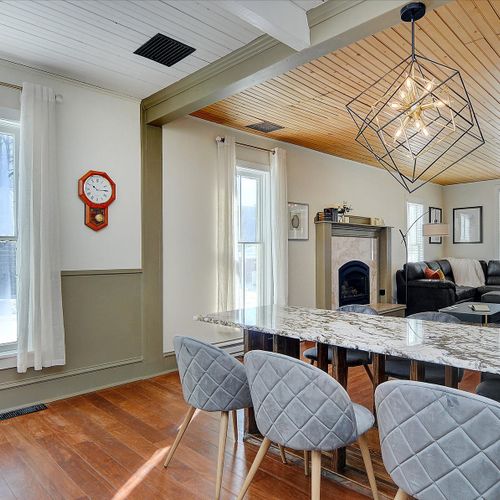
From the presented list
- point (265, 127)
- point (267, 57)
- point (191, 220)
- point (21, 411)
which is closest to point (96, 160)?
point (191, 220)

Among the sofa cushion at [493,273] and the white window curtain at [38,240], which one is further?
the sofa cushion at [493,273]

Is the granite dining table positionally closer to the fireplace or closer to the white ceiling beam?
the white ceiling beam

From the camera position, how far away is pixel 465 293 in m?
7.17

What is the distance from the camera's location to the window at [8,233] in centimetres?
339

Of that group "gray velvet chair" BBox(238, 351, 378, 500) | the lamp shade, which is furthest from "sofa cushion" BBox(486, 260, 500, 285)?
"gray velvet chair" BBox(238, 351, 378, 500)

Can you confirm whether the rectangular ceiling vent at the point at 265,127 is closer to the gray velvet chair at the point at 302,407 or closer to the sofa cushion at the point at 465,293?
the gray velvet chair at the point at 302,407

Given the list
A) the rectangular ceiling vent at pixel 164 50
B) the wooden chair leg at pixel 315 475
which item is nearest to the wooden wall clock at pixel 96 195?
the rectangular ceiling vent at pixel 164 50

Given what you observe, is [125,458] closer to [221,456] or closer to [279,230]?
[221,456]

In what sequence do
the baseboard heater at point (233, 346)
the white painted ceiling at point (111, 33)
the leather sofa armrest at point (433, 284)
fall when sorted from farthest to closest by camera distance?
the leather sofa armrest at point (433, 284) → the baseboard heater at point (233, 346) → the white painted ceiling at point (111, 33)

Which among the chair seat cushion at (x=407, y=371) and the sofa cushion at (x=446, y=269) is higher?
the sofa cushion at (x=446, y=269)

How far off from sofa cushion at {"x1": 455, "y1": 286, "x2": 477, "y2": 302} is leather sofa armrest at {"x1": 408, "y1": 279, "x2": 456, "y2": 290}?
23cm

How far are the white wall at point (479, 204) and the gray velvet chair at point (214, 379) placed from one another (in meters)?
8.16

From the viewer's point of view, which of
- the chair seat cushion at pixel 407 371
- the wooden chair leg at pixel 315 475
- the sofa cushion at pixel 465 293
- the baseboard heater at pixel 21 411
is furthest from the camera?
the sofa cushion at pixel 465 293

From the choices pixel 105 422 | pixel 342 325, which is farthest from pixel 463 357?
pixel 105 422
